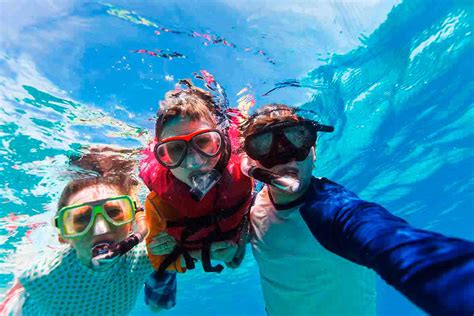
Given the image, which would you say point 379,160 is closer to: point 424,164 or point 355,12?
point 424,164

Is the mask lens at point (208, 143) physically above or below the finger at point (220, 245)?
above

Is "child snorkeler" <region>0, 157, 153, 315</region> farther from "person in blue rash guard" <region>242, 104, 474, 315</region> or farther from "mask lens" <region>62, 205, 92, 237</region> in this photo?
"person in blue rash guard" <region>242, 104, 474, 315</region>

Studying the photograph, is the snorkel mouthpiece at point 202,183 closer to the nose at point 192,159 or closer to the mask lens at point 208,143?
the nose at point 192,159

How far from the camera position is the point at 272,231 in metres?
4.11

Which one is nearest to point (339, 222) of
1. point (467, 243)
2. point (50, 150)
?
point (467, 243)

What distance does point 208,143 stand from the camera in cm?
412

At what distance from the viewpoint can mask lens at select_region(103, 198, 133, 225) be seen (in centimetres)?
505

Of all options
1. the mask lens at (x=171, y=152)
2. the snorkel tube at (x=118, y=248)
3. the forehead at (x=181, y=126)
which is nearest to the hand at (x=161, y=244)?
the snorkel tube at (x=118, y=248)

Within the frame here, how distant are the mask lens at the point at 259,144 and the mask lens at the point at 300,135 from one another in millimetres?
221

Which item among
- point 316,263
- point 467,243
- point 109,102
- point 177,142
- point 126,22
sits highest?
point 126,22

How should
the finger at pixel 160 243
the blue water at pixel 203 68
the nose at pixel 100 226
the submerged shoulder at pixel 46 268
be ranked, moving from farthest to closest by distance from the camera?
the blue water at pixel 203 68, the submerged shoulder at pixel 46 268, the nose at pixel 100 226, the finger at pixel 160 243

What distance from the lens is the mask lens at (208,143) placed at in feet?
13.3

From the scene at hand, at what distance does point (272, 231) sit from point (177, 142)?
173 centimetres

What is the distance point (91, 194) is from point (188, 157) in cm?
262
